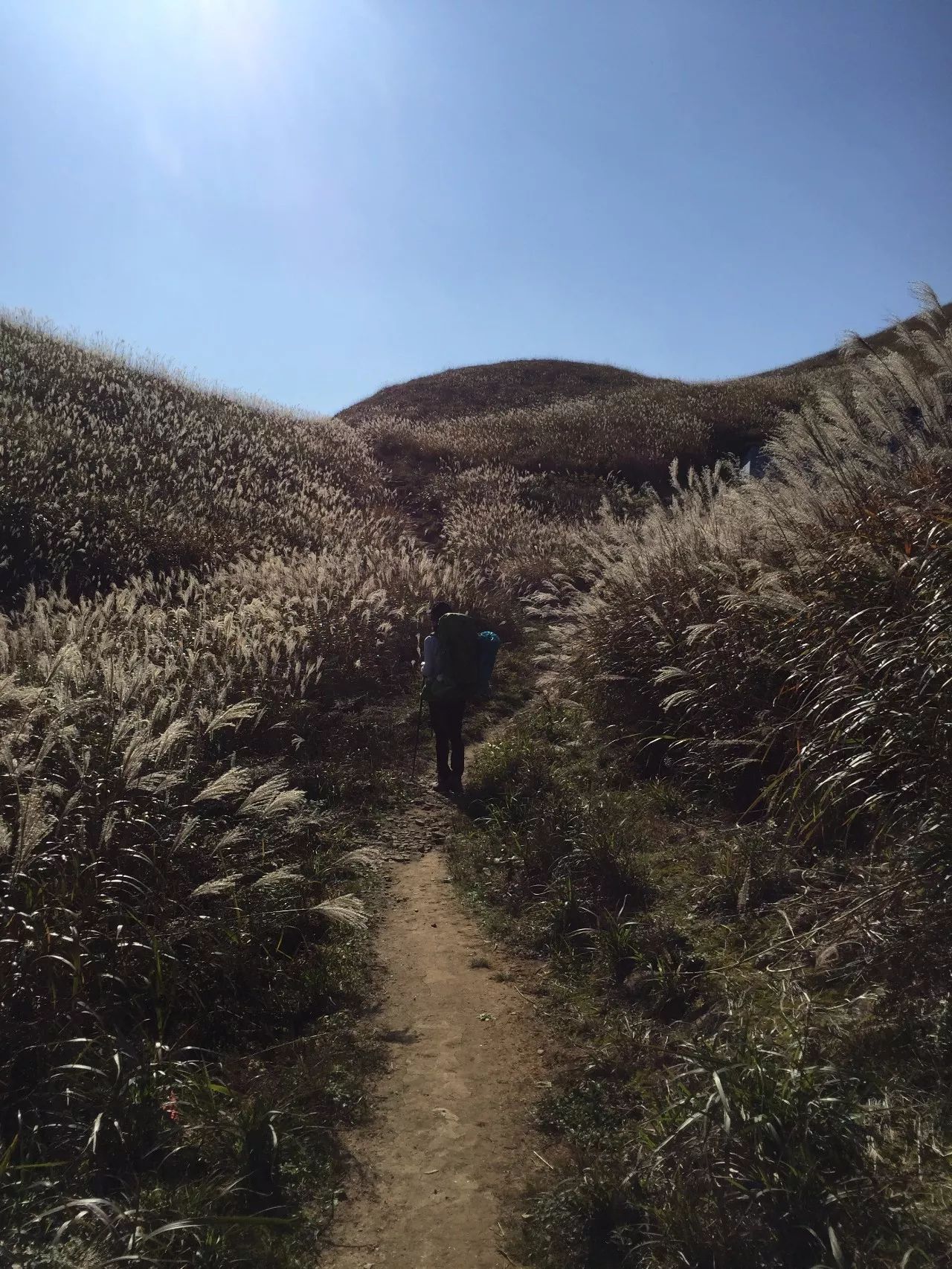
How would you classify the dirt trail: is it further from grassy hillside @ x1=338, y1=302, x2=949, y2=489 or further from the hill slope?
the hill slope

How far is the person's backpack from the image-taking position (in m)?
8.36

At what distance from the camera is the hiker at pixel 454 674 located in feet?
27.2

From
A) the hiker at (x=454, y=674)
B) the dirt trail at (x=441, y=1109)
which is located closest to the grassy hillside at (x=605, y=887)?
the dirt trail at (x=441, y=1109)

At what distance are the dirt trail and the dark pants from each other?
255cm

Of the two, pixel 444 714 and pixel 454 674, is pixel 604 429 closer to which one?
pixel 454 674

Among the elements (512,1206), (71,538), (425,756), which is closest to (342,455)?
(71,538)

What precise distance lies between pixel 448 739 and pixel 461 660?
0.81 meters

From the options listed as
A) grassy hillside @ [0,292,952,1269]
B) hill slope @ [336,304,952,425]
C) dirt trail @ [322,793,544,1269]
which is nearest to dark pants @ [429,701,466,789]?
grassy hillside @ [0,292,952,1269]

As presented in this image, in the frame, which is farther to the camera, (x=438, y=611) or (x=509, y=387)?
(x=509, y=387)

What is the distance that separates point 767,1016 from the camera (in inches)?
140

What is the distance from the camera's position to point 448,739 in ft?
27.4

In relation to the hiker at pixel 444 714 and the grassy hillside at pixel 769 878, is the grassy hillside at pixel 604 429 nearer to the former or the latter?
the grassy hillside at pixel 769 878

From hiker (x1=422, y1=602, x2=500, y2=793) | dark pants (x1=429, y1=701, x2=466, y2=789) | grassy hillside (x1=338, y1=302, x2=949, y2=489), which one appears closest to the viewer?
dark pants (x1=429, y1=701, x2=466, y2=789)

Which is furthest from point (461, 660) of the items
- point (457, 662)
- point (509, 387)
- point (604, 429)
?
point (509, 387)
